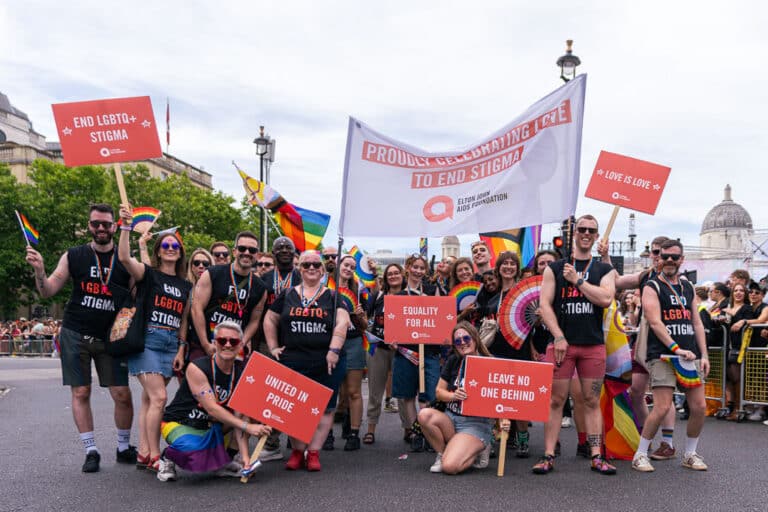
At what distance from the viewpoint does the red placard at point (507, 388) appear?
575 centimetres

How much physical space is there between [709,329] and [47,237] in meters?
40.5

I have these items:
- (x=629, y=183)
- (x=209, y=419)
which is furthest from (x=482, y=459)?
(x=629, y=183)

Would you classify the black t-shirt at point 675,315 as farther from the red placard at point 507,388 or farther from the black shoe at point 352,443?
the black shoe at point 352,443

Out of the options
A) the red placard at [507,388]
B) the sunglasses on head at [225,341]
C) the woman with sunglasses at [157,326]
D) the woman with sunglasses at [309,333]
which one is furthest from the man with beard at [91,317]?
the red placard at [507,388]

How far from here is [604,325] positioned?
20.3 ft

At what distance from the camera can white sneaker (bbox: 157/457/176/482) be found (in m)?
5.47

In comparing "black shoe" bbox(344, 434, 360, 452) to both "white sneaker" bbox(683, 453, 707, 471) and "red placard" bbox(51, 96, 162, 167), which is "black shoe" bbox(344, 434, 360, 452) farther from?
"red placard" bbox(51, 96, 162, 167)

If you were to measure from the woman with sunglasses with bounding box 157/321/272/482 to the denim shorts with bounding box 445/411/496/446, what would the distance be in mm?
1682

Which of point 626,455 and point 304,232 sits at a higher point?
point 304,232

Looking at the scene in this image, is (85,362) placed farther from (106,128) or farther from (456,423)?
(456,423)

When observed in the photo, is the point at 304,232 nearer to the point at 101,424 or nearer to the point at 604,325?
the point at 101,424

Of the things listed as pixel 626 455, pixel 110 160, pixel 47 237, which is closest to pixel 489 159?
pixel 626 455

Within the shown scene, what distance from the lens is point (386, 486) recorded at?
538 centimetres

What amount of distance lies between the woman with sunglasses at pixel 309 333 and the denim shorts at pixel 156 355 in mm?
858
